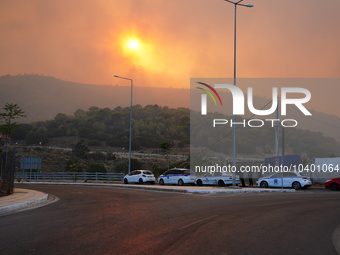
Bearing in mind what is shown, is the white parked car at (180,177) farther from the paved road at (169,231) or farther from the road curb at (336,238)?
the road curb at (336,238)

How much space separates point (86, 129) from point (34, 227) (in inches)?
4376

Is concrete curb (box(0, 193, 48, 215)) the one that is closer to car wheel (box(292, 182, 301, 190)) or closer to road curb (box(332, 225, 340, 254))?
road curb (box(332, 225, 340, 254))

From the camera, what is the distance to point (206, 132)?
385 ft

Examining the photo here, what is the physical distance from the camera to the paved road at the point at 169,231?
774 cm

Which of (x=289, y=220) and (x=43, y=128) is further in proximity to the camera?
(x=43, y=128)

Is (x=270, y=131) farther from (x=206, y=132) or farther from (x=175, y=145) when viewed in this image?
(x=175, y=145)

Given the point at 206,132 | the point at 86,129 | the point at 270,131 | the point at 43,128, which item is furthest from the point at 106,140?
the point at 270,131

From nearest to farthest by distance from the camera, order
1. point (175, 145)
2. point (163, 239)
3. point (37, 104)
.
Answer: point (163, 239), point (175, 145), point (37, 104)

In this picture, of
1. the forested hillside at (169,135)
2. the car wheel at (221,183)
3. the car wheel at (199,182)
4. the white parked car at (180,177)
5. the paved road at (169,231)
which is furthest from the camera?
the forested hillside at (169,135)

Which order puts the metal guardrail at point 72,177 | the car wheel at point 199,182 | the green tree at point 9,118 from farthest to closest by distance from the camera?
the green tree at point 9,118 < the metal guardrail at point 72,177 < the car wheel at point 199,182

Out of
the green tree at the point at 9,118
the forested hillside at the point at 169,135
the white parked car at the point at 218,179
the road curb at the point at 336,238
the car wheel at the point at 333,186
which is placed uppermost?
the forested hillside at the point at 169,135

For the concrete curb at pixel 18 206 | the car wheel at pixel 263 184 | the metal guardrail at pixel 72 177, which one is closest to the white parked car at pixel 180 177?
the car wheel at pixel 263 184

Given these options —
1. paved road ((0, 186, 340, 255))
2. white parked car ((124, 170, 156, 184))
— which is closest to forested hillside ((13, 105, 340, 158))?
white parked car ((124, 170, 156, 184))

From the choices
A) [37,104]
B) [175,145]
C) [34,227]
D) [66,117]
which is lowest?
[34,227]
